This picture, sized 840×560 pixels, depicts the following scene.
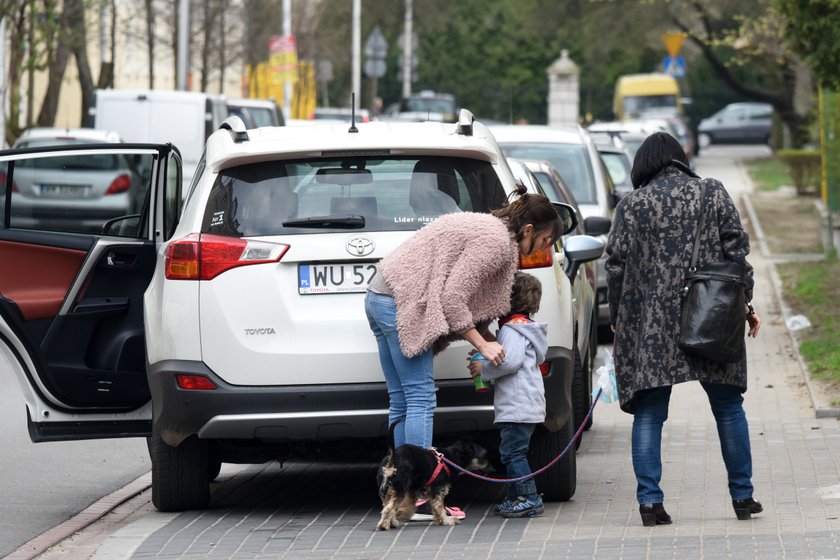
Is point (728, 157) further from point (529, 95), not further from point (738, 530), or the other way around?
point (738, 530)

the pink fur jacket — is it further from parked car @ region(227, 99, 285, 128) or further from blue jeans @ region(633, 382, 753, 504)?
parked car @ region(227, 99, 285, 128)

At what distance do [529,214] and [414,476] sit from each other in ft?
3.80

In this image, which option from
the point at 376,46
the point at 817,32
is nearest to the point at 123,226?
the point at 817,32

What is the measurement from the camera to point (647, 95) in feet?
197

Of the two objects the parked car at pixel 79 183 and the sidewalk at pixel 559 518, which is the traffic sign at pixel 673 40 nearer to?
the parked car at pixel 79 183

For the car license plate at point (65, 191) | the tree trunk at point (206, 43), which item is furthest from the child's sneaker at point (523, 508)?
the tree trunk at point (206, 43)

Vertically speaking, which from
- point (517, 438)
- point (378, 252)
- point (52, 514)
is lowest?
point (52, 514)

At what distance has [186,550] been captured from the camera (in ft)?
21.8

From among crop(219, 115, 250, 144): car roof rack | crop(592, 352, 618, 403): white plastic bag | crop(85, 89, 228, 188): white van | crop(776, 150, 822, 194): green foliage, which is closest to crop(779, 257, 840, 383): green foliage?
crop(592, 352, 618, 403): white plastic bag

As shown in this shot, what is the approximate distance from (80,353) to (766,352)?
7790 mm

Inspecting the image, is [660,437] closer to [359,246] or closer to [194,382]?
[359,246]

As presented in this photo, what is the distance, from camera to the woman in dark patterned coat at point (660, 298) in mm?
6547

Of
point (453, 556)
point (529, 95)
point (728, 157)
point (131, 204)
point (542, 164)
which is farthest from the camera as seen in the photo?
point (529, 95)

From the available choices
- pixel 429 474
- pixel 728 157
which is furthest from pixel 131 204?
pixel 728 157
